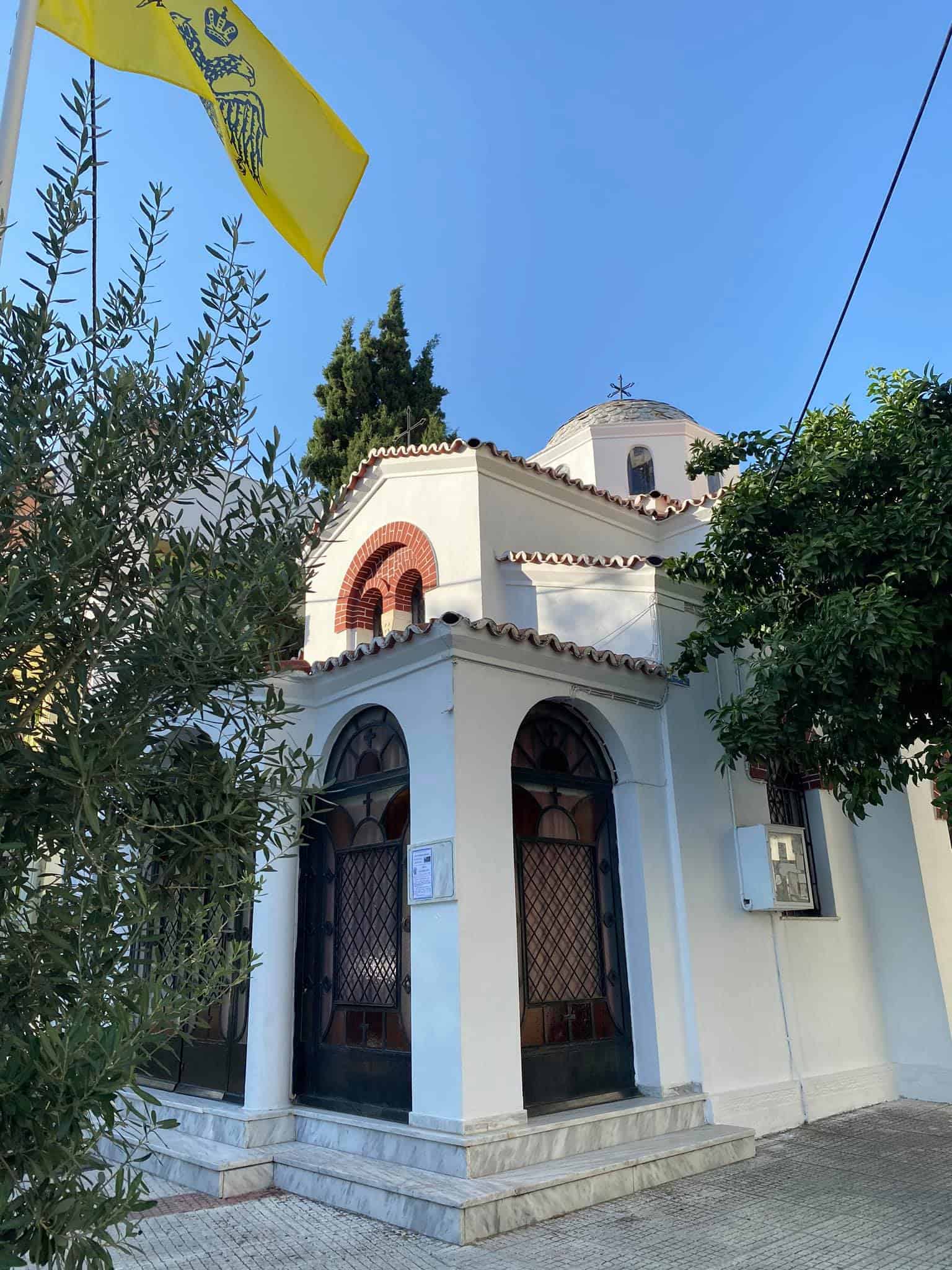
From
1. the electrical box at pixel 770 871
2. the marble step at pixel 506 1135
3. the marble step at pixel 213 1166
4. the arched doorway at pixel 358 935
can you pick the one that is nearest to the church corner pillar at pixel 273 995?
the arched doorway at pixel 358 935

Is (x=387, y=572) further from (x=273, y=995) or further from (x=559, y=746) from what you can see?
(x=273, y=995)

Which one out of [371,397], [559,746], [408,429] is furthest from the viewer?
[371,397]

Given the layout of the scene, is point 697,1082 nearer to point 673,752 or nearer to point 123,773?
point 673,752

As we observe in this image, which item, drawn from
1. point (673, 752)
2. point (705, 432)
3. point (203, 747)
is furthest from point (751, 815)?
point (705, 432)

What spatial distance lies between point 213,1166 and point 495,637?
391cm

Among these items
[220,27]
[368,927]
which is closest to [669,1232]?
[368,927]

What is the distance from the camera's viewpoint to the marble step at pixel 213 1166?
5.83 m

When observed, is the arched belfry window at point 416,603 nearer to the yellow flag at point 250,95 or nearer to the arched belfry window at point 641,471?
the arched belfry window at point 641,471

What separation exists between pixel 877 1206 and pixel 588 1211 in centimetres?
173

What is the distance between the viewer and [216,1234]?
16.7 ft

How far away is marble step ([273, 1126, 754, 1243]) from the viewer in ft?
16.1

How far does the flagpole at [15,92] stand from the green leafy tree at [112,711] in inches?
32.7

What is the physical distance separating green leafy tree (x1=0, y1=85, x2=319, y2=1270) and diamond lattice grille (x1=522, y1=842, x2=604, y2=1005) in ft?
12.1

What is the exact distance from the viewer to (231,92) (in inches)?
175
